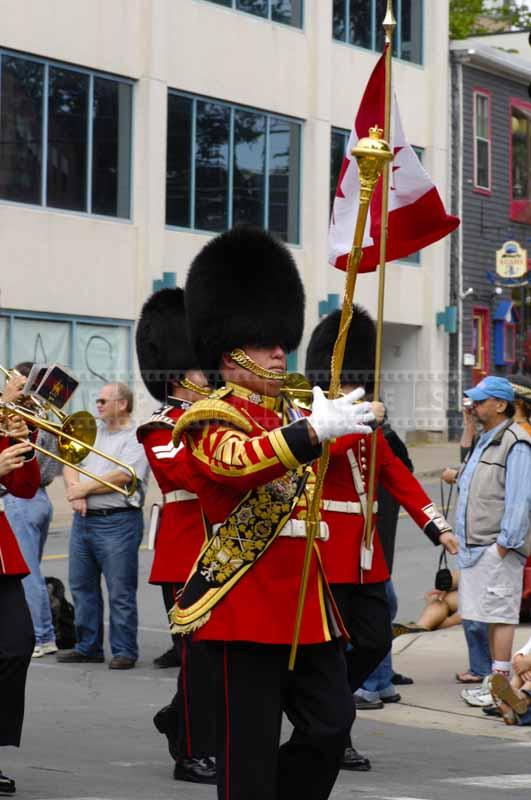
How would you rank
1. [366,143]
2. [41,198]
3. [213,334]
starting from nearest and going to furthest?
[366,143], [213,334], [41,198]

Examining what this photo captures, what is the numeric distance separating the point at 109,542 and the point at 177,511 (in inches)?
111

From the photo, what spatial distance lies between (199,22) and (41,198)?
468 cm

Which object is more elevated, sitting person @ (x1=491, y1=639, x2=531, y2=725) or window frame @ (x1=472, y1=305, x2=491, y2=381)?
window frame @ (x1=472, y1=305, x2=491, y2=381)

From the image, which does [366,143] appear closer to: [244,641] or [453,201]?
[244,641]

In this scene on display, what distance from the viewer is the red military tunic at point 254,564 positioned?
222 inches

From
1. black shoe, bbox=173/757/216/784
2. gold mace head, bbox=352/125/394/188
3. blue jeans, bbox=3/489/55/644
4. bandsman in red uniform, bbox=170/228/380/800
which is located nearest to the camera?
gold mace head, bbox=352/125/394/188

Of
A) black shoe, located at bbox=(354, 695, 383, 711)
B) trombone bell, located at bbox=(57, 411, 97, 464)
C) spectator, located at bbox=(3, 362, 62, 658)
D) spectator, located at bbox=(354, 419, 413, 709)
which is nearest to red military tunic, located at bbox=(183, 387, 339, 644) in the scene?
trombone bell, located at bbox=(57, 411, 97, 464)

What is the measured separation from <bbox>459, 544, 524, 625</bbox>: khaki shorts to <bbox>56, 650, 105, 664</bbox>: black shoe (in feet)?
9.32

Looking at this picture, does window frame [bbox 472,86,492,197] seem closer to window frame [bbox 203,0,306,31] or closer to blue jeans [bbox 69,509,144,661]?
window frame [bbox 203,0,306,31]

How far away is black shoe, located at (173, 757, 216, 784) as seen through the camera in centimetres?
779

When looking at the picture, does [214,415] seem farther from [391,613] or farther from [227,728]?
[391,613]

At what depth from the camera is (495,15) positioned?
166 ft

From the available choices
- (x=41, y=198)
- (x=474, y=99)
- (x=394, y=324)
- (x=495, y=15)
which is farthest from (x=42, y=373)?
(x=495, y=15)

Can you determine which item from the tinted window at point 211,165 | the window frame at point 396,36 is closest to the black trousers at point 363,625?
the tinted window at point 211,165
